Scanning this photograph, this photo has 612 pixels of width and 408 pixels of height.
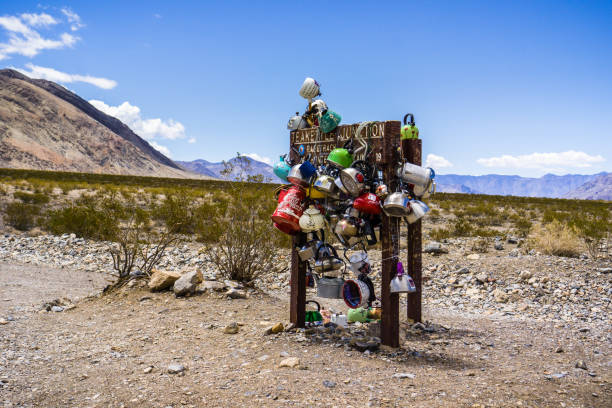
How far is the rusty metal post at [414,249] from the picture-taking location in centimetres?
532

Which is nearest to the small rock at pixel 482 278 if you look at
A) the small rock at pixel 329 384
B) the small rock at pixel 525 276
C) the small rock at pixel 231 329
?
the small rock at pixel 525 276

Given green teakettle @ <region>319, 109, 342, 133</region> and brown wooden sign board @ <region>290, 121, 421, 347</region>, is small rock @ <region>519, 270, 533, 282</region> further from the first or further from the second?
green teakettle @ <region>319, 109, 342, 133</region>

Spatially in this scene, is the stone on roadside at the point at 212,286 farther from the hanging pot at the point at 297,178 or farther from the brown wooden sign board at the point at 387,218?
the brown wooden sign board at the point at 387,218

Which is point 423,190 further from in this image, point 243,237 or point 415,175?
point 243,237

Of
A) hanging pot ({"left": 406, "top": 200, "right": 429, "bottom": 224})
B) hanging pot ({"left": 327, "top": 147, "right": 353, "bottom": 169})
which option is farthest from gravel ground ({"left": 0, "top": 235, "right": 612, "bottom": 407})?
hanging pot ({"left": 327, "top": 147, "right": 353, "bottom": 169})

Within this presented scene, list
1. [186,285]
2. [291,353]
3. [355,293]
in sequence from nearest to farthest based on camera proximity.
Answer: [291,353] < [355,293] < [186,285]

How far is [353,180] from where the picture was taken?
14.8 ft

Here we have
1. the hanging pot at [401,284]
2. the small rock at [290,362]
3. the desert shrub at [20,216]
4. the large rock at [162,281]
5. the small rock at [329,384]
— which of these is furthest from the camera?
the desert shrub at [20,216]

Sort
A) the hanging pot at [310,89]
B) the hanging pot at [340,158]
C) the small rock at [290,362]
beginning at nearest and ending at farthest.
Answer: the small rock at [290,362] < the hanging pot at [340,158] < the hanging pot at [310,89]

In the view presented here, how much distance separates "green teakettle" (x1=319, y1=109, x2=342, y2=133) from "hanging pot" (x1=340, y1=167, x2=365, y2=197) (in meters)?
0.75

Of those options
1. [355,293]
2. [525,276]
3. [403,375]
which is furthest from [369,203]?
[525,276]

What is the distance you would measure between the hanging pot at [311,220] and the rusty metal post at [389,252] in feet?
2.19

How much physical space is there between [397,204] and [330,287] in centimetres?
123

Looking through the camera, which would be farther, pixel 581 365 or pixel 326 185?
pixel 326 185
